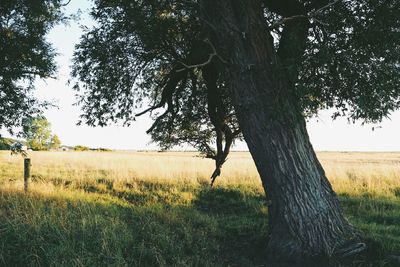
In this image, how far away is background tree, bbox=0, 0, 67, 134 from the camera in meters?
11.7

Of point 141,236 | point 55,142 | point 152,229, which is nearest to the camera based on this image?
point 141,236

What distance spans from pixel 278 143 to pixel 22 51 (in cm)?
900

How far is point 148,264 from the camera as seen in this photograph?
6480 mm

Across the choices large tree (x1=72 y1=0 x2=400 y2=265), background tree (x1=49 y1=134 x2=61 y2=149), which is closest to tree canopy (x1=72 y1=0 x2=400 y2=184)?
large tree (x1=72 y1=0 x2=400 y2=265)

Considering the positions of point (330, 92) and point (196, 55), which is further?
point (196, 55)

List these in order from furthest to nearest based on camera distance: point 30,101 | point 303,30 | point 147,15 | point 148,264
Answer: point 30,101 < point 147,15 < point 303,30 < point 148,264

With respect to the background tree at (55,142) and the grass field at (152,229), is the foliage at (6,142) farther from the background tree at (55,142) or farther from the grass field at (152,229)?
the background tree at (55,142)

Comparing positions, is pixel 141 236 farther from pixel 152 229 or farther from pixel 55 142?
pixel 55 142

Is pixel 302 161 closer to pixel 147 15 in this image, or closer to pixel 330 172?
pixel 147 15

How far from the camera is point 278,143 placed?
6965 millimetres

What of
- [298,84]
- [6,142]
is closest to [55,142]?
[6,142]

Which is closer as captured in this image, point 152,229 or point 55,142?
point 152,229

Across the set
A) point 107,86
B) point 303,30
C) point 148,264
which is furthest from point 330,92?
point 107,86

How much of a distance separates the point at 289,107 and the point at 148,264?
11.9 ft
